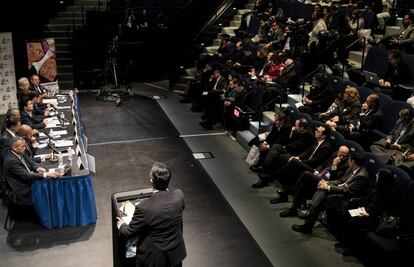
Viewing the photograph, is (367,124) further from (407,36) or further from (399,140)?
(407,36)

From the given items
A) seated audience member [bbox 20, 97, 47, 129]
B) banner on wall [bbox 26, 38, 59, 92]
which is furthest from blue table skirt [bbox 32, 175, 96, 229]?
banner on wall [bbox 26, 38, 59, 92]

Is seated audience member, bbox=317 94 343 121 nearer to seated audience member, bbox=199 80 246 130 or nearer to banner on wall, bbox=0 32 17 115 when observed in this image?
seated audience member, bbox=199 80 246 130

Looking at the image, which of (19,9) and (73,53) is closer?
(19,9)

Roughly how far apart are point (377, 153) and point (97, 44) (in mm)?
A: 8692

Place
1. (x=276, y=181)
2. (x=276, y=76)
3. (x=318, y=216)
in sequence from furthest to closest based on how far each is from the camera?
(x=276, y=76), (x=276, y=181), (x=318, y=216)

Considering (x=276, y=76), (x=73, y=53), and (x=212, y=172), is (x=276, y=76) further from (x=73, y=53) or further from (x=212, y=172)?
(x=73, y=53)

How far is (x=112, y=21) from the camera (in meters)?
13.1

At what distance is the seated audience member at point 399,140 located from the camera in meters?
5.95

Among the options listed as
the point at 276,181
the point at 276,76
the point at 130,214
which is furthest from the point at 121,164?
the point at 130,214

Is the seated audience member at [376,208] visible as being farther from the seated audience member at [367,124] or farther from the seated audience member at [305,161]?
the seated audience member at [367,124]

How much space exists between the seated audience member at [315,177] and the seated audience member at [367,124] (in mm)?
642

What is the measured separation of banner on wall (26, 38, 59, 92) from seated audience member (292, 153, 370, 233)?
7012mm

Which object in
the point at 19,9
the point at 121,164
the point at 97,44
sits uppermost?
the point at 19,9

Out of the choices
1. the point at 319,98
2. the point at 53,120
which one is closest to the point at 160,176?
the point at 53,120
